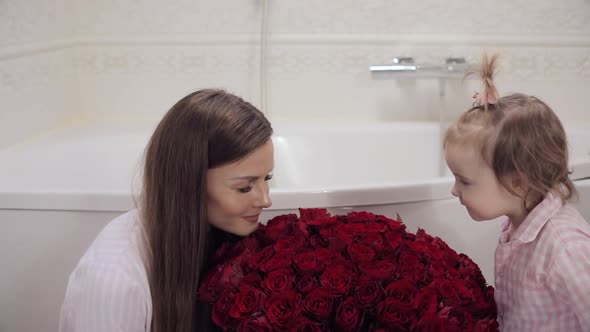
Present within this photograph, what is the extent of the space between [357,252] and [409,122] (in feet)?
4.60

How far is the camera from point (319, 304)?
0.82 m

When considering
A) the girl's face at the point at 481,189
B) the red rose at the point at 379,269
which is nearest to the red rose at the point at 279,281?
the red rose at the point at 379,269

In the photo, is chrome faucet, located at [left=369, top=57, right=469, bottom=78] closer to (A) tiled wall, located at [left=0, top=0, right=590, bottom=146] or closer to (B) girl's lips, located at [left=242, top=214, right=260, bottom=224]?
(A) tiled wall, located at [left=0, top=0, right=590, bottom=146]

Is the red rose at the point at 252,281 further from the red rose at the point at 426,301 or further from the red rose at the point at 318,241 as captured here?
the red rose at the point at 426,301

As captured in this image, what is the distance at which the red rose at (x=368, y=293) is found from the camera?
829 mm

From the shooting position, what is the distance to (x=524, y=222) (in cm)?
105

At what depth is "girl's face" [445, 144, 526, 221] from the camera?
1.08 meters

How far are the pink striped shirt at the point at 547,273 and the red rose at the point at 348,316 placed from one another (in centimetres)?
35

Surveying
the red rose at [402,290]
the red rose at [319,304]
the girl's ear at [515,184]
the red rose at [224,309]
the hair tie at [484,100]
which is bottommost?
the red rose at [224,309]

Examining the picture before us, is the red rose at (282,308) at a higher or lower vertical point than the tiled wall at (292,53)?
lower

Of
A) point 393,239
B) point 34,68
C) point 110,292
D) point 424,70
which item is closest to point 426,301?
point 393,239

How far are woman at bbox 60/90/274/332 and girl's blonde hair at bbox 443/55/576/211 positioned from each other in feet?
1.28

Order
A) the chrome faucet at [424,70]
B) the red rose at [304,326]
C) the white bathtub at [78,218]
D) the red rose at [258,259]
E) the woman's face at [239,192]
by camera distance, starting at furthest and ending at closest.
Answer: the chrome faucet at [424,70]
the white bathtub at [78,218]
the woman's face at [239,192]
the red rose at [258,259]
the red rose at [304,326]

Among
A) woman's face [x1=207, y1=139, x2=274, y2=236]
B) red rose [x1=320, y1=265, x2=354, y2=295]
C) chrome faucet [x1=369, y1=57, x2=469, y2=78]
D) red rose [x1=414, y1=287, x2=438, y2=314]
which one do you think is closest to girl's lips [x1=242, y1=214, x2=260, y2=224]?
woman's face [x1=207, y1=139, x2=274, y2=236]
